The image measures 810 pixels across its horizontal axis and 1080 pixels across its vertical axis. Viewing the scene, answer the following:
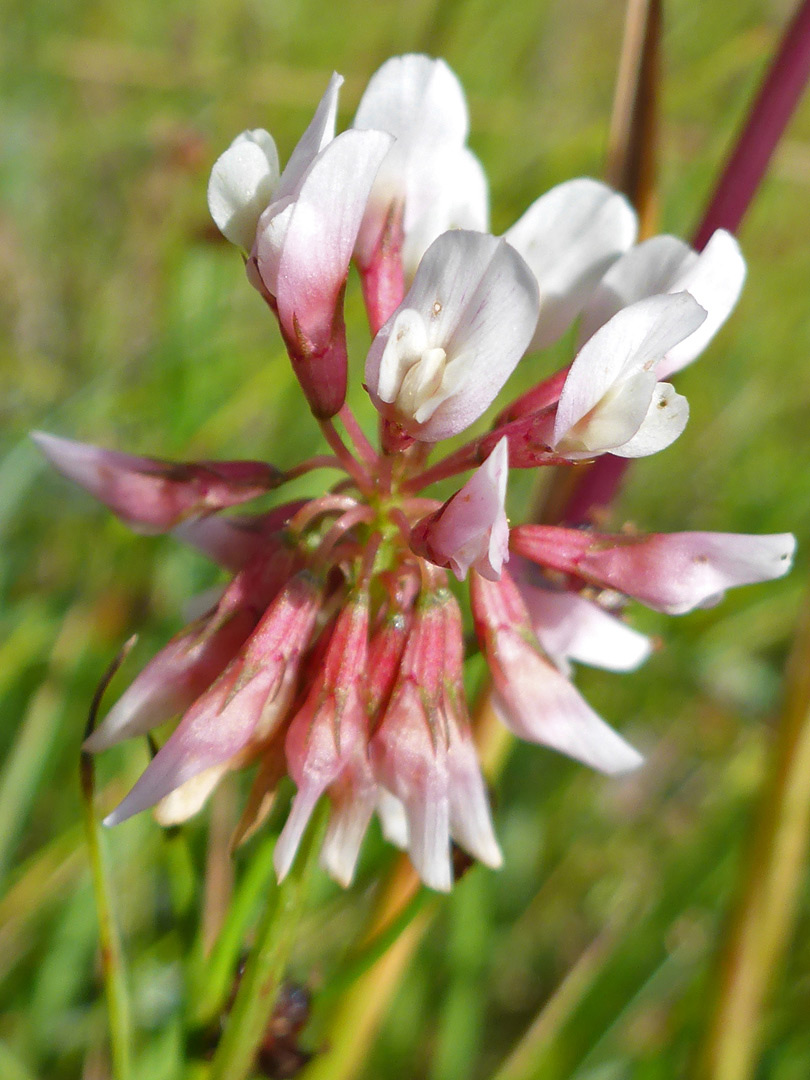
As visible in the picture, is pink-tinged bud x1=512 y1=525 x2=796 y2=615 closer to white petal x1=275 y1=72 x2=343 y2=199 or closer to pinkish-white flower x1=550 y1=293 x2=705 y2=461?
pinkish-white flower x1=550 y1=293 x2=705 y2=461

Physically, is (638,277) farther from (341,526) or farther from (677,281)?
(341,526)

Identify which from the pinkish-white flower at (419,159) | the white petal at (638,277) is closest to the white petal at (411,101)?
the pinkish-white flower at (419,159)

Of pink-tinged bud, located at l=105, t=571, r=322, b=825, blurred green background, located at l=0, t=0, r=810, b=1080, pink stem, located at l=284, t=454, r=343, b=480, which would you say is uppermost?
pink stem, located at l=284, t=454, r=343, b=480

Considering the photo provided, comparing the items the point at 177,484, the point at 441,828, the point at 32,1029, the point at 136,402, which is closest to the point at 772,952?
the point at 441,828

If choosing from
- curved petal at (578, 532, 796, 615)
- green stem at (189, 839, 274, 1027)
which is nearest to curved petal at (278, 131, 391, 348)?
curved petal at (578, 532, 796, 615)

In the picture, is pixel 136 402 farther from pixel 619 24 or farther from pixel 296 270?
pixel 619 24

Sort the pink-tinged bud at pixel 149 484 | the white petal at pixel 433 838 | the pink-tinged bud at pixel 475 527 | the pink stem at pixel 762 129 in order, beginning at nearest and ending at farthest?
the pink-tinged bud at pixel 475 527
the white petal at pixel 433 838
the pink-tinged bud at pixel 149 484
the pink stem at pixel 762 129

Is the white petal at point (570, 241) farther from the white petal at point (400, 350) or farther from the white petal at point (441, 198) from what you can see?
the white petal at point (400, 350)
